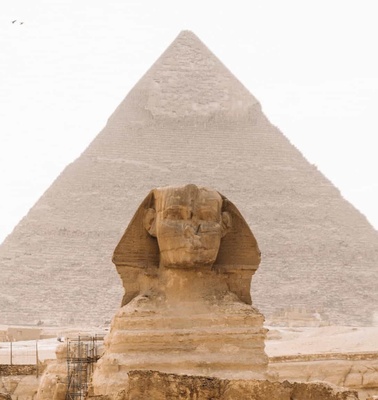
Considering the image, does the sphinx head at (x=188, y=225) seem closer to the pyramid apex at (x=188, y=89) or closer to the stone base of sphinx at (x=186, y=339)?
the stone base of sphinx at (x=186, y=339)

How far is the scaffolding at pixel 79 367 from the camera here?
22.4 feet

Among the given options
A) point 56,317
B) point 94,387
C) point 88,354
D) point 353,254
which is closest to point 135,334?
point 94,387

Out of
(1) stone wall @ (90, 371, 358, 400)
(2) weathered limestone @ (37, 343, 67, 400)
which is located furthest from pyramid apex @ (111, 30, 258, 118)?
(1) stone wall @ (90, 371, 358, 400)

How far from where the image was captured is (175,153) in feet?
315

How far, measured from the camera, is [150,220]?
5934mm

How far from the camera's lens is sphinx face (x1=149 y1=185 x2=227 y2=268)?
5.72 m

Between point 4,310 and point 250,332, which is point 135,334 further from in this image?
point 4,310

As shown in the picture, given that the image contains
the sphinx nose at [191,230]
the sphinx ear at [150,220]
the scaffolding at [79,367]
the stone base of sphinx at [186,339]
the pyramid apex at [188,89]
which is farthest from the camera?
the pyramid apex at [188,89]

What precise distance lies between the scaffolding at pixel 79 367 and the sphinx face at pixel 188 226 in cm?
100

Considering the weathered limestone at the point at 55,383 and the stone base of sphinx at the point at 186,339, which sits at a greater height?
the stone base of sphinx at the point at 186,339

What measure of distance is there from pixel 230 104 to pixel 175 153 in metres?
5.36

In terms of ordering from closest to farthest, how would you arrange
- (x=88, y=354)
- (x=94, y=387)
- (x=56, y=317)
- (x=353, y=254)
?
(x=94, y=387) → (x=88, y=354) → (x=56, y=317) → (x=353, y=254)

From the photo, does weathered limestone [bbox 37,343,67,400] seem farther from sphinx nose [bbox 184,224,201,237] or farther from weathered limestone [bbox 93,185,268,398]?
sphinx nose [bbox 184,224,201,237]

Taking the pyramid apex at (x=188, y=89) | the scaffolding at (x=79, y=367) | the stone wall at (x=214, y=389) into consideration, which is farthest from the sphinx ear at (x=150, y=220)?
the pyramid apex at (x=188, y=89)
